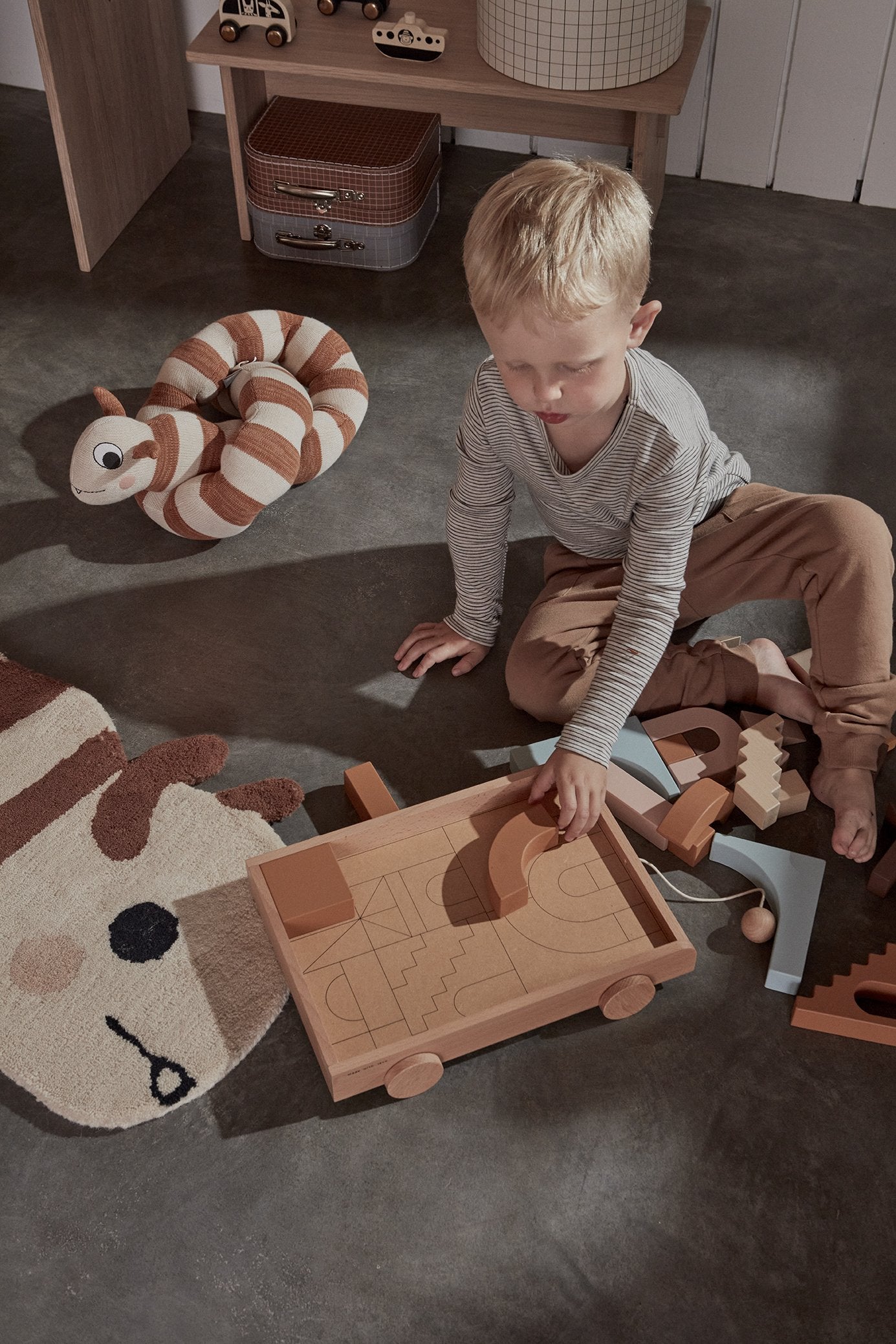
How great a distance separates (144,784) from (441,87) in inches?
44.0

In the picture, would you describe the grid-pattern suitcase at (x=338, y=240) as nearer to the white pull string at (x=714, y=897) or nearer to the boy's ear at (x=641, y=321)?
the boy's ear at (x=641, y=321)

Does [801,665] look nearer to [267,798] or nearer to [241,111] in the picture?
[267,798]

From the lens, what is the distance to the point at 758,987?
1106mm

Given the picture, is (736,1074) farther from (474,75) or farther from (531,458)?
(474,75)

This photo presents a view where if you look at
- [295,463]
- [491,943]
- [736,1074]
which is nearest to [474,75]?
[295,463]

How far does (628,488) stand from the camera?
1.14 m

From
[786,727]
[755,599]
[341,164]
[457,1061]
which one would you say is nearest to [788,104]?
[341,164]

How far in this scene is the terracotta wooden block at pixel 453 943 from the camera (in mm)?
996

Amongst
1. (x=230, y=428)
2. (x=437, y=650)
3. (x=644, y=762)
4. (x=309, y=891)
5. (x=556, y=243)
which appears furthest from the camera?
(x=230, y=428)

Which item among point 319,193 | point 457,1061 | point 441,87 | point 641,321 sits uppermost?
point 641,321

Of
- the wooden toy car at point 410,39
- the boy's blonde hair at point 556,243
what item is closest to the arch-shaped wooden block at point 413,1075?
the boy's blonde hair at point 556,243

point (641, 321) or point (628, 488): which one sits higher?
point (641, 321)

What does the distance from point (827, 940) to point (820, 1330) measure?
340mm

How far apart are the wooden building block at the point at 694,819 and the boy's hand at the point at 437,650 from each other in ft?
0.98
